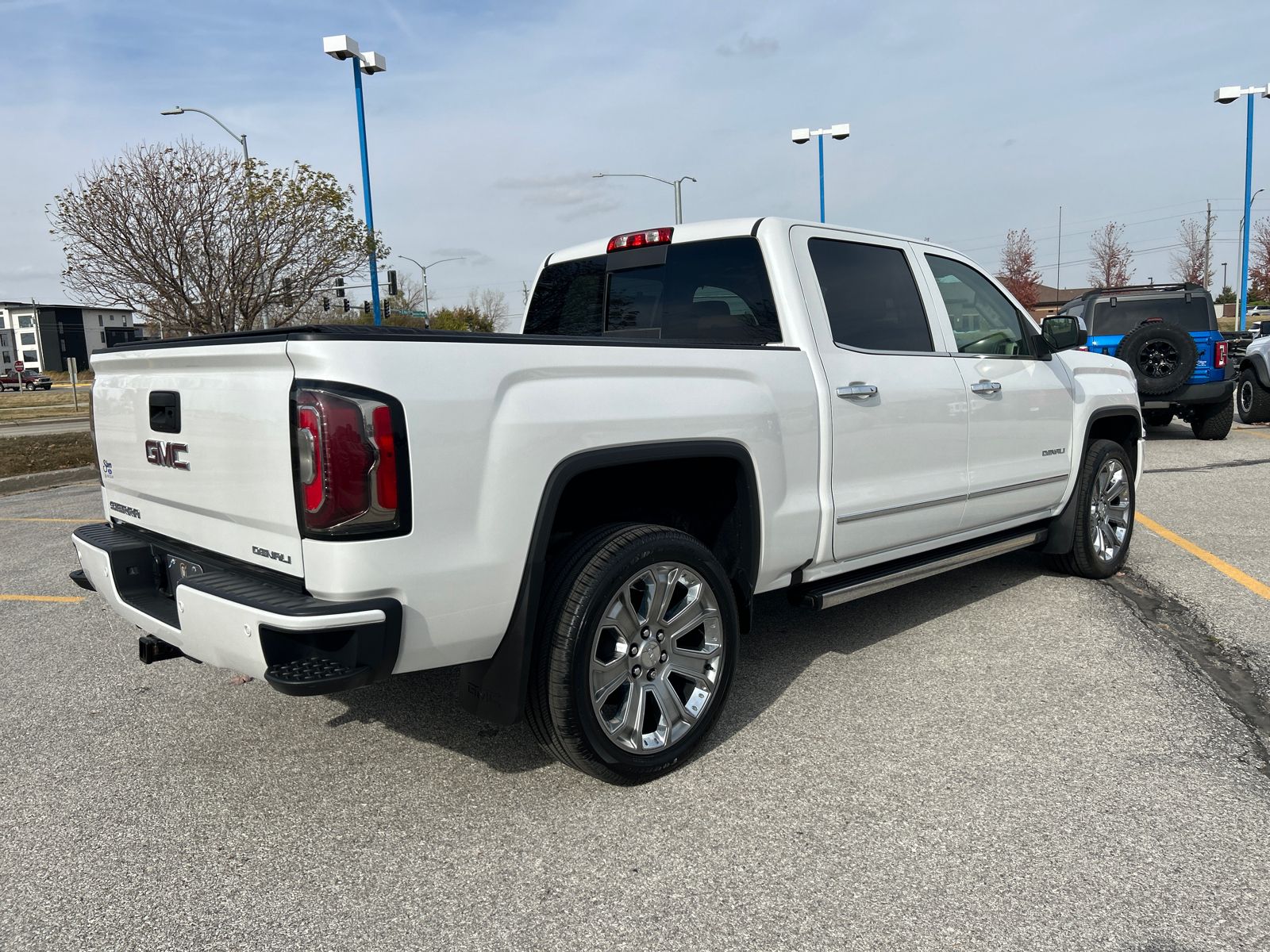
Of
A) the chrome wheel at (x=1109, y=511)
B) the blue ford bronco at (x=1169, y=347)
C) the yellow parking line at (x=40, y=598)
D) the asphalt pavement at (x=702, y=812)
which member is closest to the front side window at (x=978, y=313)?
the chrome wheel at (x=1109, y=511)

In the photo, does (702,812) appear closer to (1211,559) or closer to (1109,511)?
(1109,511)

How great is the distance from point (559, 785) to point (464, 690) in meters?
0.49

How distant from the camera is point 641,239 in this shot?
4.39 meters

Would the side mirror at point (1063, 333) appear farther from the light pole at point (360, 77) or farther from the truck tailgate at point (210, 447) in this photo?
the light pole at point (360, 77)

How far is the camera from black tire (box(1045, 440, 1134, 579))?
5.37 m

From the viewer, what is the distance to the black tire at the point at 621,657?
2.87 meters

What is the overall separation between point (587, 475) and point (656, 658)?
2.15 feet

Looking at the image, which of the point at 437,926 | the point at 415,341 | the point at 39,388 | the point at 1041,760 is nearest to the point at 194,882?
the point at 437,926

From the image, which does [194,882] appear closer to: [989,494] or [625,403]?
[625,403]

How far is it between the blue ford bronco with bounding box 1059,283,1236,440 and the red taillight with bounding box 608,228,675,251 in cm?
876

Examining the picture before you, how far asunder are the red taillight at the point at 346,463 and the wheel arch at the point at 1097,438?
4.15 meters

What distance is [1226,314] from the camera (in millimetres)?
68188

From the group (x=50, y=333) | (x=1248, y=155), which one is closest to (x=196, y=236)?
(x=1248, y=155)

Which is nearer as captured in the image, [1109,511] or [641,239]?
[641,239]
